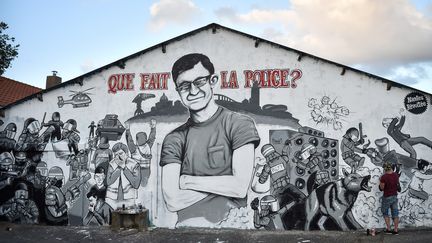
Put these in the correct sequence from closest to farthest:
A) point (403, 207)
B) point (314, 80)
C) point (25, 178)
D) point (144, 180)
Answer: point (403, 207)
point (314, 80)
point (144, 180)
point (25, 178)

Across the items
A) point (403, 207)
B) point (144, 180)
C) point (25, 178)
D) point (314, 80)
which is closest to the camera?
point (403, 207)

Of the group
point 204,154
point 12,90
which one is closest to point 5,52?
point 12,90

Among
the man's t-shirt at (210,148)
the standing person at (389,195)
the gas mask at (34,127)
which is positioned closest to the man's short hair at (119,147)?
the man's t-shirt at (210,148)

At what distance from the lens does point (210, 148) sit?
11.0 metres

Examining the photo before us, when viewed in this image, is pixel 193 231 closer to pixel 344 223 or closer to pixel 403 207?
pixel 344 223

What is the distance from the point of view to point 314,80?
1061 centimetres

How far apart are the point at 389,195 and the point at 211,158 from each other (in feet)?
15.6

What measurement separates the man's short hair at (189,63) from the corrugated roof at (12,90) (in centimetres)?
929

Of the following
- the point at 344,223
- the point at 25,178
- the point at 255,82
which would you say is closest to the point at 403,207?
the point at 344,223

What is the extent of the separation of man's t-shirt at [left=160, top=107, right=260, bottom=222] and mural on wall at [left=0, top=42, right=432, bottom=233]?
29mm

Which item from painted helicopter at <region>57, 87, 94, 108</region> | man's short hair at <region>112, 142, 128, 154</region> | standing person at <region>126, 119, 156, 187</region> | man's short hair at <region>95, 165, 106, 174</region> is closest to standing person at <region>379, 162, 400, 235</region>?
standing person at <region>126, 119, 156, 187</region>

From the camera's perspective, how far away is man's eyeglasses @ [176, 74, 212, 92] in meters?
11.2

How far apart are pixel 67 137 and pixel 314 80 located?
25.5 ft

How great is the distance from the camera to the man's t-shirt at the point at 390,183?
31.0 feet
